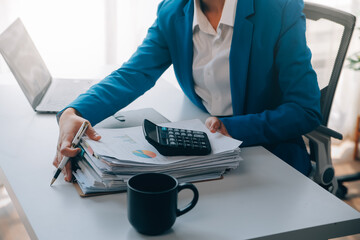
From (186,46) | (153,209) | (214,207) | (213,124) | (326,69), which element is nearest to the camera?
(153,209)

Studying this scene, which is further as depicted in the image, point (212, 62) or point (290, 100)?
point (212, 62)

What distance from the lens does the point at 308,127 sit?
112cm

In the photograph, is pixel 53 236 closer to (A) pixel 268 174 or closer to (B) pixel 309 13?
(A) pixel 268 174

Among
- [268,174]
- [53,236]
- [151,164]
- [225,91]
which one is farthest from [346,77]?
[53,236]

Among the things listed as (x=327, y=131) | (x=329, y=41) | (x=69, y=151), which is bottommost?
(x=327, y=131)

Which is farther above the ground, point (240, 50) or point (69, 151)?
point (240, 50)

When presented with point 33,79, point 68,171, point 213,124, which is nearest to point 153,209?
point 68,171

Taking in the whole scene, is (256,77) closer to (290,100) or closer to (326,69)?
(290,100)

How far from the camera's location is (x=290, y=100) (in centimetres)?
113

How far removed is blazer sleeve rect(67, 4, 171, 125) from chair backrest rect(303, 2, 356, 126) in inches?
18.7

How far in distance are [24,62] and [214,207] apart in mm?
877

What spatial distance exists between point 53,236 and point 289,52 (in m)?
0.76

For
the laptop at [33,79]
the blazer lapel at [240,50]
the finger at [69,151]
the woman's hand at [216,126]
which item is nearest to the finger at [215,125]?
the woman's hand at [216,126]

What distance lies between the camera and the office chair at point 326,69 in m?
1.27
